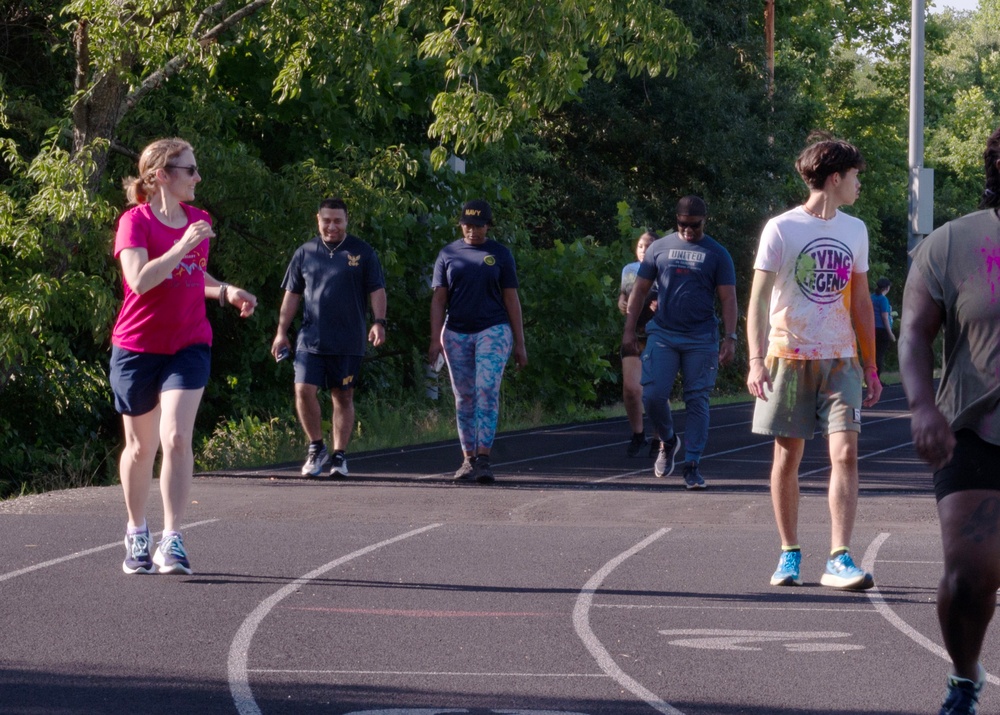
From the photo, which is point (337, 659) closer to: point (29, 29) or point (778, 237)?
point (778, 237)

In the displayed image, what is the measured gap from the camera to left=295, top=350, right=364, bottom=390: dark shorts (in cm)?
1129

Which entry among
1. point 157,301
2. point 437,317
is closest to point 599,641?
point 157,301

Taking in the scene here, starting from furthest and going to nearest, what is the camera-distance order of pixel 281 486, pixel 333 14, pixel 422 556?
1. pixel 333 14
2. pixel 281 486
3. pixel 422 556

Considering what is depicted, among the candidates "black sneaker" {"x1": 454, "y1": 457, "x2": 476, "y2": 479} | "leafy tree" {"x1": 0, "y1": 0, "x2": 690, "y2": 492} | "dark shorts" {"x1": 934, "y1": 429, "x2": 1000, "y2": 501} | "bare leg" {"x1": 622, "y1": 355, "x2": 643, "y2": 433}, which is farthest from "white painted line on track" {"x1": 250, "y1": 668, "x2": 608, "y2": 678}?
"bare leg" {"x1": 622, "y1": 355, "x2": 643, "y2": 433}

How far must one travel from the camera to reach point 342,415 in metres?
11.5

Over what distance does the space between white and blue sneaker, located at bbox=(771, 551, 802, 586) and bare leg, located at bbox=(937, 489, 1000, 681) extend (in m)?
2.83

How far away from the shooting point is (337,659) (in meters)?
5.66

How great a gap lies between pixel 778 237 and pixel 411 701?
304cm

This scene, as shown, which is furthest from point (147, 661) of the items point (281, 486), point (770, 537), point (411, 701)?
point (281, 486)

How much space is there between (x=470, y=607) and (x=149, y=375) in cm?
193

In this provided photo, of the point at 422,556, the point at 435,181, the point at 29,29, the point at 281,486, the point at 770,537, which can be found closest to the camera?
the point at 422,556

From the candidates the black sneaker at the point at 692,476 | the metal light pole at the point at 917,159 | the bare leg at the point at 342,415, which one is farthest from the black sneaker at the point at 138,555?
the metal light pole at the point at 917,159

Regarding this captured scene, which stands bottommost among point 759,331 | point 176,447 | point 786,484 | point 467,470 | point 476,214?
point 467,470

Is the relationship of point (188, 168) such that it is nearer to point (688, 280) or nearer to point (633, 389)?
point (688, 280)
